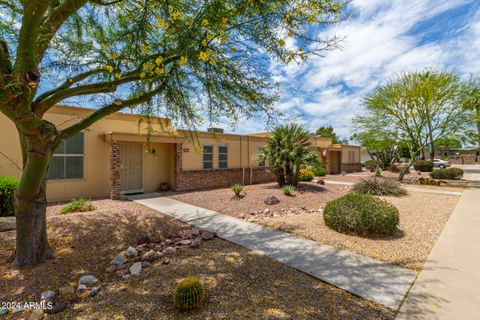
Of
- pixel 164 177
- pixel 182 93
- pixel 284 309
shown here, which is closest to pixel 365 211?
pixel 284 309

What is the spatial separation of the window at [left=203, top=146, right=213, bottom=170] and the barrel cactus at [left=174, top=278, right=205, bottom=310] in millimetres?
10508

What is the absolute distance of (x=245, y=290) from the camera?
10.0 feet

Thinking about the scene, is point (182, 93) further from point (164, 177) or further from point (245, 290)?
point (164, 177)

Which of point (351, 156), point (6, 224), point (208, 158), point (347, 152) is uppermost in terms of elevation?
point (347, 152)

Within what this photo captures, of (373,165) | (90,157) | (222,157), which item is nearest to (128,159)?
(90,157)

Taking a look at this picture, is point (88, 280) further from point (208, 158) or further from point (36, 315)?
point (208, 158)

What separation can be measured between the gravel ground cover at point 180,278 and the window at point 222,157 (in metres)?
8.96

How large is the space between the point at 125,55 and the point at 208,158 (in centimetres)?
933

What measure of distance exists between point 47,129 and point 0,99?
61cm

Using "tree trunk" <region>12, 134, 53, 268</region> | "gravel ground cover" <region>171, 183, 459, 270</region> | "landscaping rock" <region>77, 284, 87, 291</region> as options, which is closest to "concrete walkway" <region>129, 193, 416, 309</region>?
"gravel ground cover" <region>171, 183, 459, 270</region>

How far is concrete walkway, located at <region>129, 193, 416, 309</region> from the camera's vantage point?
3.17 metres

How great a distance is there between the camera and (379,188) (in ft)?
36.1

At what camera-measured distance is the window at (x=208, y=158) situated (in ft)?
42.8

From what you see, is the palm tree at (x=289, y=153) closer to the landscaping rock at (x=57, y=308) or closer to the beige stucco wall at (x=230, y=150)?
the beige stucco wall at (x=230, y=150)
